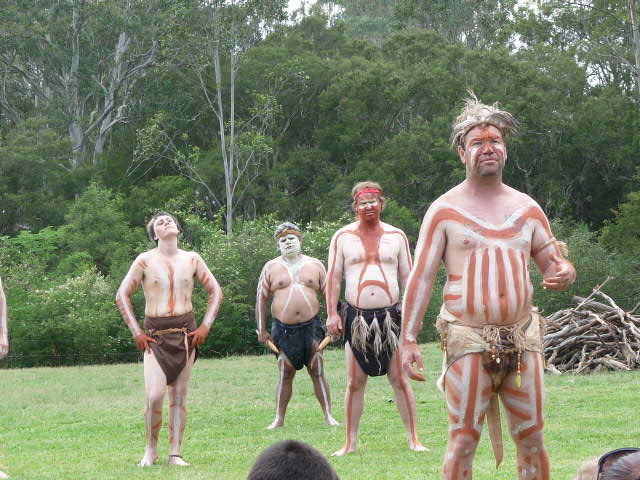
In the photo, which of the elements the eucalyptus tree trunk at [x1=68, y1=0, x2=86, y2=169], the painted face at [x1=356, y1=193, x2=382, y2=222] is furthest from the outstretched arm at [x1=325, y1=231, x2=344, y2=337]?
the eucalyptus tree trunk at [x1=68, y1=0, x2=86, y2=169]

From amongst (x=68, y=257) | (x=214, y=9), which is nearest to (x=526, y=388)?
(x=68, y=257)

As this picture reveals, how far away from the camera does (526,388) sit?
6.07 m

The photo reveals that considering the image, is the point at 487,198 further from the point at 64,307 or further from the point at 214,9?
the point at 214,9

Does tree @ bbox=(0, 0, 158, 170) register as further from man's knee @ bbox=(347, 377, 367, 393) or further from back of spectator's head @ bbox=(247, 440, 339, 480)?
back of spectator's head @ bbox=(247, 440, 339, 480)

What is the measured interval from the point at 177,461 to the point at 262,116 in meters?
39.3

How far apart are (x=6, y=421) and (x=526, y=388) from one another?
393 inches

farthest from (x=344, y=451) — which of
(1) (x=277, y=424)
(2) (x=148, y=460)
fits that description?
(1) (x=277, y=424)

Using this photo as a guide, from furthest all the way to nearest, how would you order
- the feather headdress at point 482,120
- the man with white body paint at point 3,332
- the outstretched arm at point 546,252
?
1. the man with white body paint at point 3,332
2. the feather headdress at point 482,120
3. the outstretched arm at point 546,252

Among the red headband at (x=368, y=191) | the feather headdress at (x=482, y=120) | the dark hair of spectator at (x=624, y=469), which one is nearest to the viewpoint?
the dark hair of spectator at (x=624, y=469)

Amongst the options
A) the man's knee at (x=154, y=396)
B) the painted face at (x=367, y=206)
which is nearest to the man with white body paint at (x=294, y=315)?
the painted face at (x=367, y=206)

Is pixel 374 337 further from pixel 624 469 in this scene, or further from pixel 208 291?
pixel 624 469

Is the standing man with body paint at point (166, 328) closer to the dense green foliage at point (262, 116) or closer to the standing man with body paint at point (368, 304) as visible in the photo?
the standing man with body paint at point (368, 304)

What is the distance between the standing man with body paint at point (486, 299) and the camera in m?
6.07

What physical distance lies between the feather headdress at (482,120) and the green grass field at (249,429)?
118 inches
